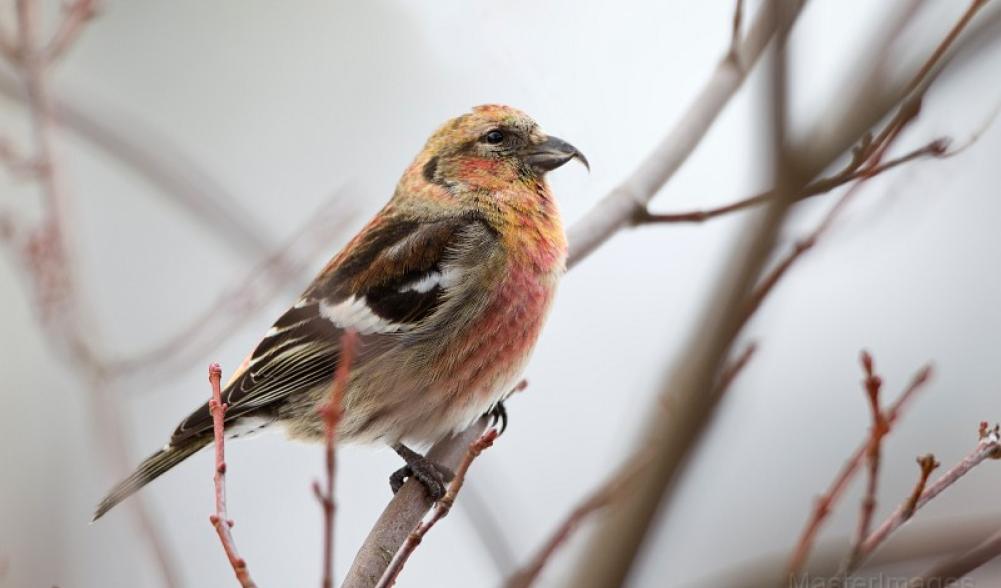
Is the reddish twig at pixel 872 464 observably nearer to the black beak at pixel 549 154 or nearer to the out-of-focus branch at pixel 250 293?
the black beak at pixel 549 154

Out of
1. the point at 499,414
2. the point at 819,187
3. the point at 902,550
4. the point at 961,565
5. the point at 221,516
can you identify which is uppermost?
the point at 499,414

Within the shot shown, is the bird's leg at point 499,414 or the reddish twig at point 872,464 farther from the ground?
the bird's leg at point 499,414

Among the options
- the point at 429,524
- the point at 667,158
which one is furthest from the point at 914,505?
the point at 667,158

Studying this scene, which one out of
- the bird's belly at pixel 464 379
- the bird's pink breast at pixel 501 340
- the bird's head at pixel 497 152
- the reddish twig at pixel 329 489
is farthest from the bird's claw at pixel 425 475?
the reddish twig at pixel 329 489

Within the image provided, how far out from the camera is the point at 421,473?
386cm

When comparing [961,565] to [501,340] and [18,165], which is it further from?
[18,165]

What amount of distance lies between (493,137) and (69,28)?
1966 mm

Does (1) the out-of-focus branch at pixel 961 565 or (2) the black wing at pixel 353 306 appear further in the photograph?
(2) the black wing at pixel 353 306

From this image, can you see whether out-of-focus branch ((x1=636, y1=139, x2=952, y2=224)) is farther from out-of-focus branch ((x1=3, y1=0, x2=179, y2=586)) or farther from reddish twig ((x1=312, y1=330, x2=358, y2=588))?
out-of-focus branch ((x1=3, y1=0, x2=179, y2=586))

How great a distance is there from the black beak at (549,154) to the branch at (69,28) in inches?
80.5

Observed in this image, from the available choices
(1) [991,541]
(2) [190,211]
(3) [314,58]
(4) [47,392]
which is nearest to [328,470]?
(1) [991,541]

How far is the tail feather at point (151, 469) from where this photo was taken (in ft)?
12.6

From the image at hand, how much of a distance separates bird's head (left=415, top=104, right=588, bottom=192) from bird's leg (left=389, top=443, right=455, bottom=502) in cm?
130

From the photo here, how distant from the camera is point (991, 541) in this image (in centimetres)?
193
